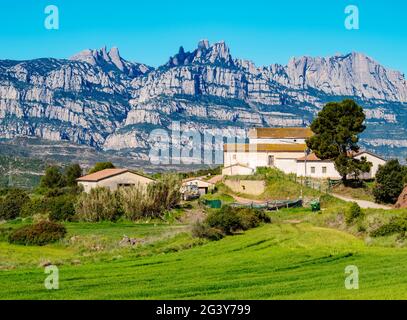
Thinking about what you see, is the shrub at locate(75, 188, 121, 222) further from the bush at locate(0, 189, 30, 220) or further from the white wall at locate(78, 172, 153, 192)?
the bush at locate(0, 189, 30, 220)

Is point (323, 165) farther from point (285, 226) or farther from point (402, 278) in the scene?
point (402, 278)

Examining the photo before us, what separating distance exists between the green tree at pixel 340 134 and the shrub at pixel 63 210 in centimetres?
2138

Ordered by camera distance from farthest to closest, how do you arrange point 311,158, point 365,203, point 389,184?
point 311,158 → point 389,184 → point 365,203

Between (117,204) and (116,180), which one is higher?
(116,180)

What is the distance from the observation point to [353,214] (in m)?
36.8

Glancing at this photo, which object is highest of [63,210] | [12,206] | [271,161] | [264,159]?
[264,159]

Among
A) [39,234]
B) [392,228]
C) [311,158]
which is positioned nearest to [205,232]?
[392,228]

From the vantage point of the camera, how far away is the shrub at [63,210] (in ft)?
170

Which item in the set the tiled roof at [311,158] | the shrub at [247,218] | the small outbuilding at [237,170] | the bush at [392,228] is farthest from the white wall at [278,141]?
the bush at [392,228]

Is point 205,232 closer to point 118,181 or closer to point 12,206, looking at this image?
point 118,181

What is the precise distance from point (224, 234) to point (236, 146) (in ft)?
128

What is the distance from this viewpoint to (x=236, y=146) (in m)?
74.9

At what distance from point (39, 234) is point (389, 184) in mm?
28771
